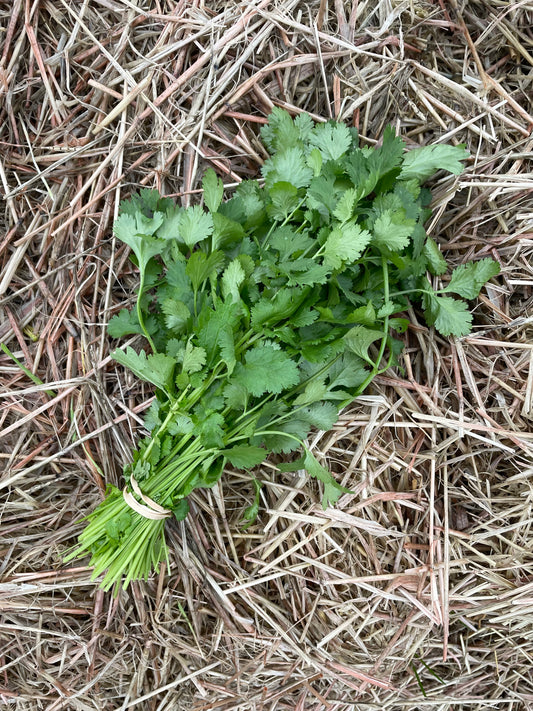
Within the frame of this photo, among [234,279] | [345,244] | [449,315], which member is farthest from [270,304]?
[449,315]

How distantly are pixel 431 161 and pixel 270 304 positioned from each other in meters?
0.60

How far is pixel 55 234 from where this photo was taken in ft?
4.89

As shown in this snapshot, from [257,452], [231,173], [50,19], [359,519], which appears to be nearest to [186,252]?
[231,173]

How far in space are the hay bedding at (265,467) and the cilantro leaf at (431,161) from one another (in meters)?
0.13

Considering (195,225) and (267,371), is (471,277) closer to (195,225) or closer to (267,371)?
(267,371)

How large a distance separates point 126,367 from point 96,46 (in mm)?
940

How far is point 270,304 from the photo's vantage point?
1200mm

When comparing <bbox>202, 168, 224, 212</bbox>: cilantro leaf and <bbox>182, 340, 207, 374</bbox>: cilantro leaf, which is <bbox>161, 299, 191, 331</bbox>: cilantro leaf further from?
<bbox>202, 168, 224, 212</bbox>: cilantro leaf

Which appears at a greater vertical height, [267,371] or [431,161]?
[431,161]

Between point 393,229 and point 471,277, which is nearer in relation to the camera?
point 393,229

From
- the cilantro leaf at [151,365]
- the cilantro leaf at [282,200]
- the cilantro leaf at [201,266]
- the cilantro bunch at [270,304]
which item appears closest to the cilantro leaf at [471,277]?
the cilantro bunch at [270,304]

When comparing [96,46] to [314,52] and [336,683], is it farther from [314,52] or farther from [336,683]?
[336,683]

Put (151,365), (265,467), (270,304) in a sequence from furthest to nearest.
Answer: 1. (265,467)
2. (151,365)
3. (270,304)

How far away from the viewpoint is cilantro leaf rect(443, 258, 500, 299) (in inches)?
53.6
